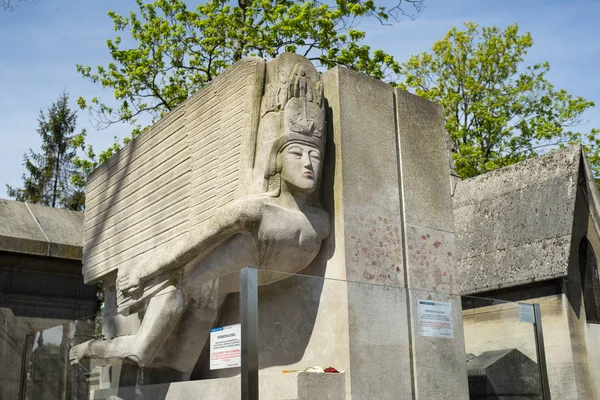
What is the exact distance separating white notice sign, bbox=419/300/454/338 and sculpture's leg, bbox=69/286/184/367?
80.8 inches

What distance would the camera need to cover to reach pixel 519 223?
10.3 meters

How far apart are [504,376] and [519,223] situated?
175 inches

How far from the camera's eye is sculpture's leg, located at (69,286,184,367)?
625 centimetres

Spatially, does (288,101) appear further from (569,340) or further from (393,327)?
(569,340)

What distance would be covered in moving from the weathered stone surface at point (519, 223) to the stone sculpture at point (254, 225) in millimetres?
4637

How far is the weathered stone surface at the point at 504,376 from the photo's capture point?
6.23 m

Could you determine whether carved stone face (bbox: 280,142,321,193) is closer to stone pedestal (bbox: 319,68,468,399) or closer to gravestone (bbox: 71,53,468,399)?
gravestone (bbox: 71,53,468,399)

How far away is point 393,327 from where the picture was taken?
19.6 ft

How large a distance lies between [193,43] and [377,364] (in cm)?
1426

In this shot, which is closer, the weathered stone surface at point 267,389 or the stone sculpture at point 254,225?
the weathered stone surface at point 267,389

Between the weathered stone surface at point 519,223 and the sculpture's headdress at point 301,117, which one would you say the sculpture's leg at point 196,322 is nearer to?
the sculpture's headdress at point 301,117

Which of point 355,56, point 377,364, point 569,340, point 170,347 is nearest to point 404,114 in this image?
point 377,364

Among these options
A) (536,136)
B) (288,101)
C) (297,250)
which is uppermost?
(536,136)

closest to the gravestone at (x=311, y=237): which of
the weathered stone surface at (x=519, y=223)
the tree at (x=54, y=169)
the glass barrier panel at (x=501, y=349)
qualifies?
the glass barrier panel at (x=501, y=349)
